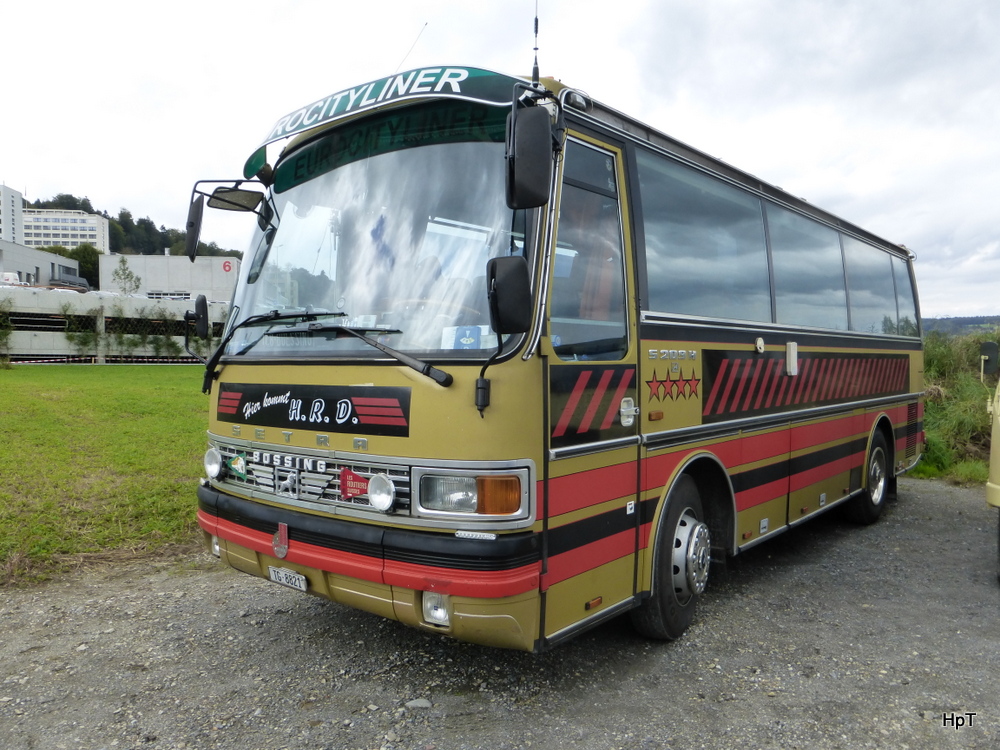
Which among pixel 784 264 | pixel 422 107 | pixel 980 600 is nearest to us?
pixel 422 107

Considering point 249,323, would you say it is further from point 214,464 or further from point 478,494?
point 478,494

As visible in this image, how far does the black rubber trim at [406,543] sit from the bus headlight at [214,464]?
519 mm

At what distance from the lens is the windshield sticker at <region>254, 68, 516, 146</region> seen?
3701mm

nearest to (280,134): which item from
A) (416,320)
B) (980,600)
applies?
(416,320)

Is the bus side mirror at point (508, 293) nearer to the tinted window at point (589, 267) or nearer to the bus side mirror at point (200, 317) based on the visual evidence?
the tinted window at point (589, 267)

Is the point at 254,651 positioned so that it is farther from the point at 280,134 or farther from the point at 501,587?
the point at 280,134

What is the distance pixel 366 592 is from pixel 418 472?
68 centimetres

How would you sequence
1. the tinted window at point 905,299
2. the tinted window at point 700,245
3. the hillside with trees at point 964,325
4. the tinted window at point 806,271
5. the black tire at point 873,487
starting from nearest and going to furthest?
the tinted window at point 700,245 → the tinted window at point 806,271 → the black tire at point 873,487 → the tinted window at point 905,299 → the hillside with trees at point 964,325

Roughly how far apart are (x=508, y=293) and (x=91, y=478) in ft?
22.6

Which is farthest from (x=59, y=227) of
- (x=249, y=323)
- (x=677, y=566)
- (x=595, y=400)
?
(x=595, y=400)

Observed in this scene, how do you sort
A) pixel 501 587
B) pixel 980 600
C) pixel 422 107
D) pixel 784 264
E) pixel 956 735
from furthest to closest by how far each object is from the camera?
pixel 784 264, pixel 980 600, pixel 422 107, pixel 956 735, pixel 501 587

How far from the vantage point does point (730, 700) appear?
4.01m

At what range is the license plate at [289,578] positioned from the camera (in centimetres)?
405

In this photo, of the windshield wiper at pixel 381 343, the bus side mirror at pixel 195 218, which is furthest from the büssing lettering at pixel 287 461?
the bus side mirror at pixel 195 218
